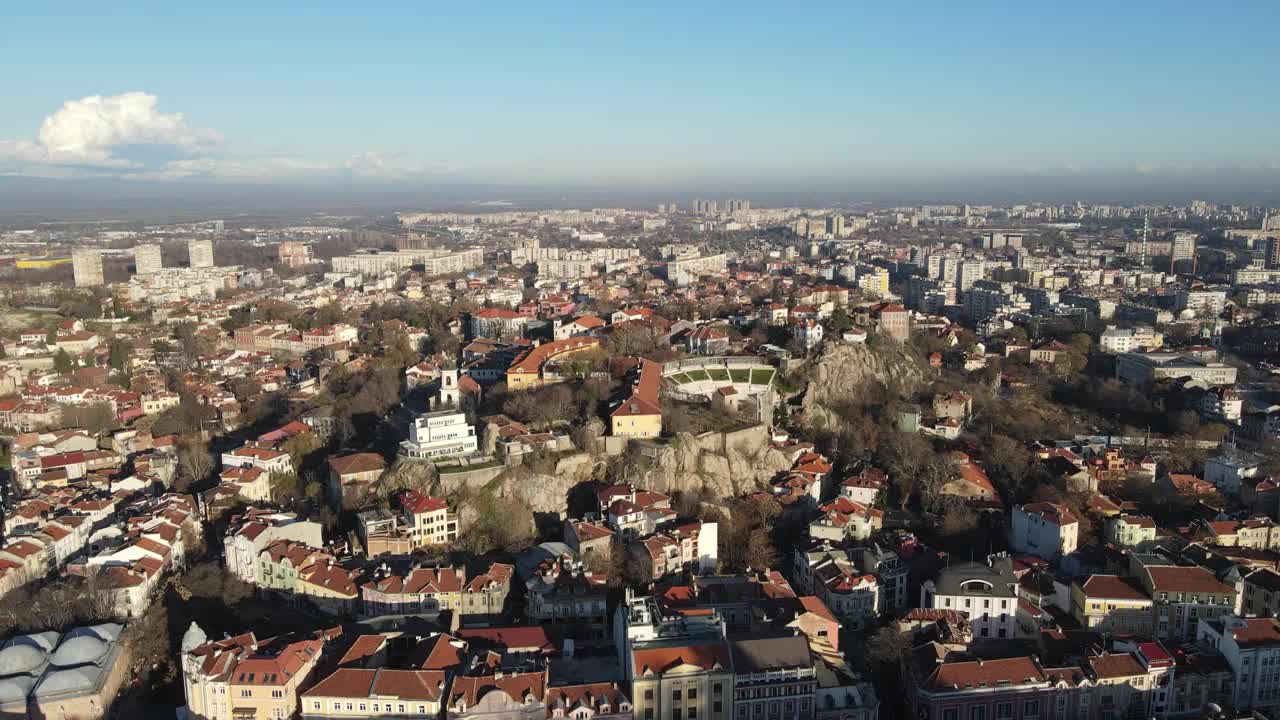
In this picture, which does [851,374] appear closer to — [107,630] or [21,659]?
[107,630]

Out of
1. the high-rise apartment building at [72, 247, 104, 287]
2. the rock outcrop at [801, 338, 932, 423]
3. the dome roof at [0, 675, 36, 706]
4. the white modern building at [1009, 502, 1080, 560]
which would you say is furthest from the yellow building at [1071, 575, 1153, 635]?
the high-rise apartment building at [72, 247, 104, 287]

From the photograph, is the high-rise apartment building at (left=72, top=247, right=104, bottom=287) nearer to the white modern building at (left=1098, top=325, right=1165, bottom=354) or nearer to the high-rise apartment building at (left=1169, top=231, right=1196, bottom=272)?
the white modern building at (left=1098, top=325, right=1165, bottom=354)

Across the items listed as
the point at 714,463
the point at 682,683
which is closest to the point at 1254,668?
the point at 682,683

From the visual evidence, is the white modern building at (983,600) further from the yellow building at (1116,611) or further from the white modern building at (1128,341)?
the white modern building at (1128,341)

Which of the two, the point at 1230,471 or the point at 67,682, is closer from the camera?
the point at 67,682

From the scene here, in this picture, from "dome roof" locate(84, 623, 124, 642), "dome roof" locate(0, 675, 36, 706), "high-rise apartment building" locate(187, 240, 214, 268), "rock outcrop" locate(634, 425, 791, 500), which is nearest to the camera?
"dome roof" locate(0, 675, 36, 706)

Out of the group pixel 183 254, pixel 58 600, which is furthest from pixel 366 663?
pixel 183 254

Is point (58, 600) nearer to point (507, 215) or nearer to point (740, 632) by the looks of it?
point (740, 632)
